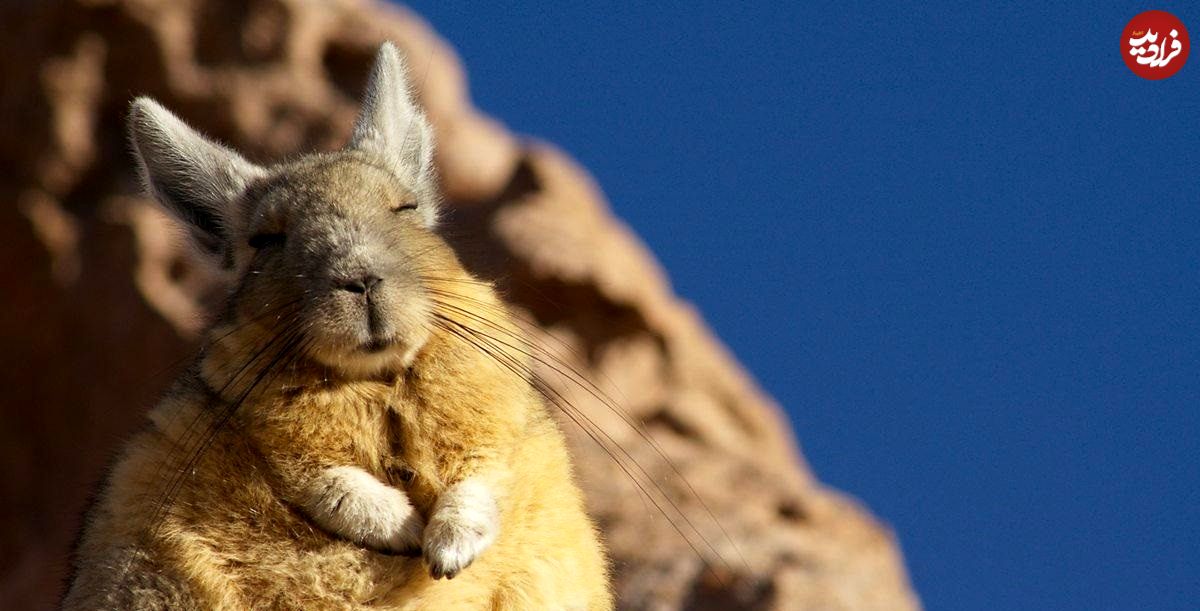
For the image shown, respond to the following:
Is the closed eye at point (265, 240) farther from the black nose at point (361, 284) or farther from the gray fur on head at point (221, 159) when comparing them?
the black nose at point (361, 284)

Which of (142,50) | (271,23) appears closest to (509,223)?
(271,23)

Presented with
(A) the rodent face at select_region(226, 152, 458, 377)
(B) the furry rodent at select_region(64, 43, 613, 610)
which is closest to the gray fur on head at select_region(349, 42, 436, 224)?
(A) the rodent face at select_region(226, 152, 458, 377)

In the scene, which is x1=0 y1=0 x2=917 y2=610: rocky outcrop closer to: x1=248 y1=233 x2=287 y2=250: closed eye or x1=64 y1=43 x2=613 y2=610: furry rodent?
x1=248 y1=233 x2=287 y2=250: closed eye

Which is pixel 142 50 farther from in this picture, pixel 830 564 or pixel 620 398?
pixel 830 564

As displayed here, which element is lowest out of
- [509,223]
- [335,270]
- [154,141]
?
[335,270]

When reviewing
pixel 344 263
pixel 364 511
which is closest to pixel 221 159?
pixel 344 263

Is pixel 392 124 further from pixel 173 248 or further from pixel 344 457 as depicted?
pixel 173 248

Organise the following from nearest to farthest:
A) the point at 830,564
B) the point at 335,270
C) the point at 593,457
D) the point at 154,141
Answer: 1. the point at 335,270
2. the point at 154,141
3. the point at 830,564
4. the point at 593,457

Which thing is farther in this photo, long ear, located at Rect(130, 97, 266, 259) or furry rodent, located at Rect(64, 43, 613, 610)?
long ear, located at Rect(130, 97, 266, 259)
